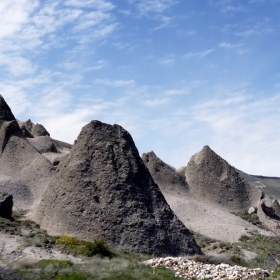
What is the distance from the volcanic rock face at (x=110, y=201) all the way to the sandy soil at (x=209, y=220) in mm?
8701

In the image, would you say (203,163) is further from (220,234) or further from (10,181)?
(10,181)

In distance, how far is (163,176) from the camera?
1688 inches

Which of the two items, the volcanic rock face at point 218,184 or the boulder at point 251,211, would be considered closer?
the boulder at point 251,211

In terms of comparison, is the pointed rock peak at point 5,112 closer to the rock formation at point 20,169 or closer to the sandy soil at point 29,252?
the rock formation at point 20,169

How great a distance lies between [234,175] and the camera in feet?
142

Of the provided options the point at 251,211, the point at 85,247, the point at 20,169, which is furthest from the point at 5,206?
the point at 251,211

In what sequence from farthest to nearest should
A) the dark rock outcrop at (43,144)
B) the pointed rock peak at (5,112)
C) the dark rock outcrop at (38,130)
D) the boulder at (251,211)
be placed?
1. the dark rock outcrop at (38,130)
2. the dark rock outcrop at (43,144)
3. the pointed rock peak at (5,112)
4. the boulder at (251,211)

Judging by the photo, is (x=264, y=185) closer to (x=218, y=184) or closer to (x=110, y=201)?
(x=218, y=184)

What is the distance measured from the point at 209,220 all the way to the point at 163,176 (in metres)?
7.67

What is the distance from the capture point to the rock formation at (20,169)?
34188mm

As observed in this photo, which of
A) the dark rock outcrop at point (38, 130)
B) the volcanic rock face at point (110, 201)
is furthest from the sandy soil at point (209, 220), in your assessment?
the dark rock outcrop at point (38, 130)

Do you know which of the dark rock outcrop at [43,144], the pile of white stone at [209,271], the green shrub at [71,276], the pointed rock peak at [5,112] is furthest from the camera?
the dark rock outcrop at [43,144]

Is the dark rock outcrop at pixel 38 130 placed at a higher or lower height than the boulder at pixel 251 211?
higher

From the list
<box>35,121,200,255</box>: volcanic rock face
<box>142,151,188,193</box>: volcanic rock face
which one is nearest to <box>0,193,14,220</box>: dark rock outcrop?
<box>35,121,200,255</box>: volcanic rock face
